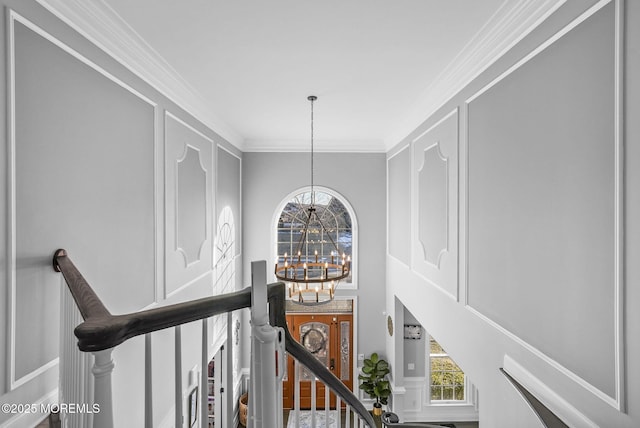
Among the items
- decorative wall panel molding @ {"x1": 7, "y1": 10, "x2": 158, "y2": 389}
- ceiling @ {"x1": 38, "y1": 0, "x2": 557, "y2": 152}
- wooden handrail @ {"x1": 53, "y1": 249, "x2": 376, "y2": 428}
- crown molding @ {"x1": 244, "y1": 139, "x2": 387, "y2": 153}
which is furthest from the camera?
crown molding @ {"x1": 244, "y1": 139, "x2": 387, "y2": 153}

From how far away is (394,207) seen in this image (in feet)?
16.2

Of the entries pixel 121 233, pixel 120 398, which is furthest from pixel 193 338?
pixel 121 233

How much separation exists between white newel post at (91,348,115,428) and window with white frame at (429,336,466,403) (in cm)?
558

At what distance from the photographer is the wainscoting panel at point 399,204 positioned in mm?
4199

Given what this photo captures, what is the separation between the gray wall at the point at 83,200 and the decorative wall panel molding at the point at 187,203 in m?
0.02

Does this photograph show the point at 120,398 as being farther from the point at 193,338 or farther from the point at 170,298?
the point at 193,338

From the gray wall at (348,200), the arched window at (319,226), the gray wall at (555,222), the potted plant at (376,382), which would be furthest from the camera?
the arched window at (319,226)

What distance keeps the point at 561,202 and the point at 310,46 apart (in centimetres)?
170

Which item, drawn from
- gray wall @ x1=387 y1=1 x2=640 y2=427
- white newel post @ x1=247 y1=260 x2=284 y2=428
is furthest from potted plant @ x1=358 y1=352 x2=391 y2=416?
white newel post @ x1=247 y1=260 x2=284 y2=428

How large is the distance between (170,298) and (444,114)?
2.76 metres

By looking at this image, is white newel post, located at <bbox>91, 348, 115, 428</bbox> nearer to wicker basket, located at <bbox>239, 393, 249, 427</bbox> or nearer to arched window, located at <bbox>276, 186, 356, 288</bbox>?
wicker basket, located at <bbox>239, 393, 249, 427</bbox>

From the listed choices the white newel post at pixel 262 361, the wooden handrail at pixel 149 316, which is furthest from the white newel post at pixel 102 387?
the white newel post at pixel 262 361

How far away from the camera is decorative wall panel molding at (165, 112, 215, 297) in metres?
2.77

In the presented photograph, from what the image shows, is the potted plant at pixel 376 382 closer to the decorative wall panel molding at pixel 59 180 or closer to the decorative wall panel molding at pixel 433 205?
the decorative wall panel molding at pixel 433 205
